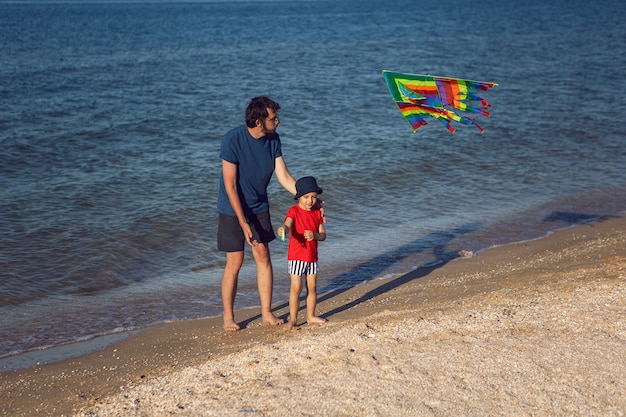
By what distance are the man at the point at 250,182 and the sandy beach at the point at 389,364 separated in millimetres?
697

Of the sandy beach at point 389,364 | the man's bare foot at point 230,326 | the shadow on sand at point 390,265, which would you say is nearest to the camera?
the sandy beach at point 389,364

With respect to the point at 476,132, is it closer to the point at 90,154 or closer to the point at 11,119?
the point at 90,154

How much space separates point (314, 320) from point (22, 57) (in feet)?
83.0

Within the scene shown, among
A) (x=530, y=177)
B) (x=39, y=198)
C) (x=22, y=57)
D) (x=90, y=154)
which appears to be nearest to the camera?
(x=39, y=198)

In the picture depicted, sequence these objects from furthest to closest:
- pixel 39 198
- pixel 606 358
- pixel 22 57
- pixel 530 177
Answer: pixel 22 57 → pixel 530 177 → pixel 39 198 → pixel 606 358

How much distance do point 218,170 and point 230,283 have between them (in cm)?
682

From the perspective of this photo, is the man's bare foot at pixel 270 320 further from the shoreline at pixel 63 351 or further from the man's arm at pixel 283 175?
the man's arm at pixel 283 175

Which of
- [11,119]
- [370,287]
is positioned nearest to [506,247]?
[370,287]

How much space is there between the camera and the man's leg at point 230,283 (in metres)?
5.91

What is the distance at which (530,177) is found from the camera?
12.3 meters

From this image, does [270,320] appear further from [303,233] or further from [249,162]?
[249,162]

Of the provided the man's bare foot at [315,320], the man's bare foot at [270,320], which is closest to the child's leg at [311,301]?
the man's bare foot at [315,320]

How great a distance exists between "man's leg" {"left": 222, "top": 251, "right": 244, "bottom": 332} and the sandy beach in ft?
0.35

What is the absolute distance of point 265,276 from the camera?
5988 mm
